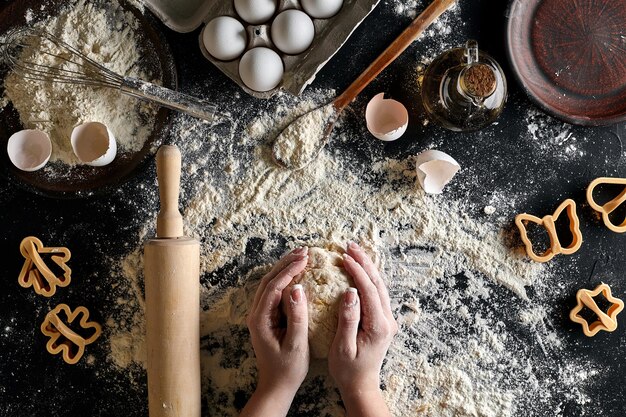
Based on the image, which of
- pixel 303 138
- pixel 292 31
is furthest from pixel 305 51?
pixel 303 138

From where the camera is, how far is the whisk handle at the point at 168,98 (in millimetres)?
1057

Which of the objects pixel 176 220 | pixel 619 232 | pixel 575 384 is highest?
pixel 176 220

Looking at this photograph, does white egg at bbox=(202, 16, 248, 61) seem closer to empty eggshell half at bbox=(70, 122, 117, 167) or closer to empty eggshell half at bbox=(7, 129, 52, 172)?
empty eggshell half at bbox=(70, 122, 117, 167)

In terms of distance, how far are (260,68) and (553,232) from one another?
629 mm

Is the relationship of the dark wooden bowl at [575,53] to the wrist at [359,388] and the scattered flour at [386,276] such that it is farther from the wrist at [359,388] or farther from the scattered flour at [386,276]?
the wrist at [359,388]

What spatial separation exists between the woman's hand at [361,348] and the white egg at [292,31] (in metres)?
0.39

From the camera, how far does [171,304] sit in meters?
1.01

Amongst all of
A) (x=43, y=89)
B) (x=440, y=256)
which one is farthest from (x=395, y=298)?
(x=43, y=89)

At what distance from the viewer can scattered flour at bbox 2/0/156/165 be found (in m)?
1.08

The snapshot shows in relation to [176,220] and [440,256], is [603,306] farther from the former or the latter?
[176,220]

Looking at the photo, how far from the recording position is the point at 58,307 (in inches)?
45.2

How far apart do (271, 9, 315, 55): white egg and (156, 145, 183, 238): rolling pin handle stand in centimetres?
27

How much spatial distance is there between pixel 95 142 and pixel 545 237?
881 millimetres

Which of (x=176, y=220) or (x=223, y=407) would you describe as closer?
(x=176, y=220)
